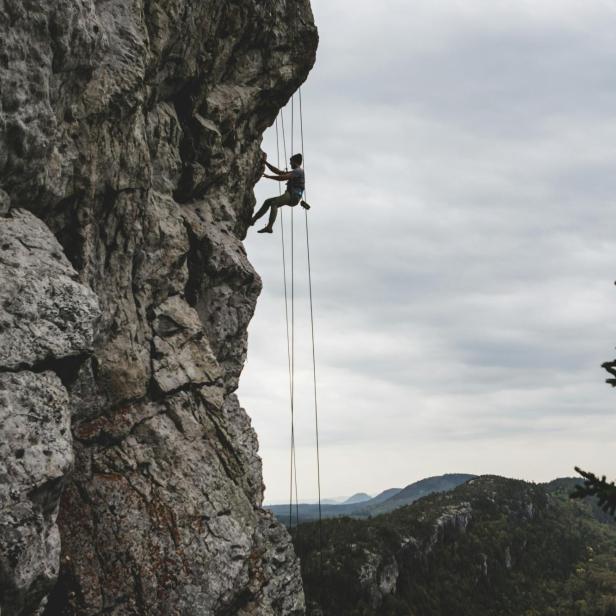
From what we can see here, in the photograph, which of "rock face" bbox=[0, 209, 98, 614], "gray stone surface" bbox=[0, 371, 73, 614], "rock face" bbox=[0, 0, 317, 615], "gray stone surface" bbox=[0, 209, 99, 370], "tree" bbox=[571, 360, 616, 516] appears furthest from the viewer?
"rock face" bbox=[0, 0, 317, 615]

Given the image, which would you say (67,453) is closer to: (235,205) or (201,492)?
(201,492)

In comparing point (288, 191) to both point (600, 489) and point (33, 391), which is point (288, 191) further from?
point (600, 489)

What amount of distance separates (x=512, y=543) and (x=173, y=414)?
19250cm

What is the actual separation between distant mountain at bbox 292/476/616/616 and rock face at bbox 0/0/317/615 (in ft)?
362

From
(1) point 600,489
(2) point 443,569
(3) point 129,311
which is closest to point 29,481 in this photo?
(3) point 129,311

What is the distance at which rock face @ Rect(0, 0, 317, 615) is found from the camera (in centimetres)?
1044

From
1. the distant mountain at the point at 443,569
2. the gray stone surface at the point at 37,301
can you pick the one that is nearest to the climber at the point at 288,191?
the gray stone surface at the point at 37,301

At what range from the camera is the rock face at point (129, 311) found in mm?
10438

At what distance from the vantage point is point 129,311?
15727mm

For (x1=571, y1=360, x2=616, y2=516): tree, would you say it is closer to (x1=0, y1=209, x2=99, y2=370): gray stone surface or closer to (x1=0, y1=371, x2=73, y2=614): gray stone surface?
(x1=0, y1=371, x2=73, y2=614): gray stone surface

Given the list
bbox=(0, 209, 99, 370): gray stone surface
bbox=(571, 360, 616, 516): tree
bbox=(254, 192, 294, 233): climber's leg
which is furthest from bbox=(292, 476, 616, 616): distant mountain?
bbox=(571, 360, 616, 516): tree

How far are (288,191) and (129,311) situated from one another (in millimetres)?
10142

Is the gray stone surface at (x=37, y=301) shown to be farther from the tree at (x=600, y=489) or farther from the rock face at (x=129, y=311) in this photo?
the tree at (x=600, y=489)

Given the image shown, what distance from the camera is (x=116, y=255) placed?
50.5 ft
